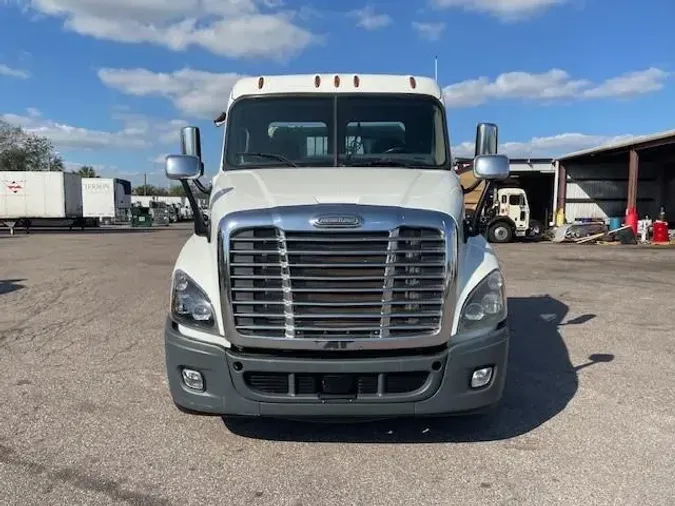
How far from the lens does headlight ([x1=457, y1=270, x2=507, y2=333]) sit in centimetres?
378

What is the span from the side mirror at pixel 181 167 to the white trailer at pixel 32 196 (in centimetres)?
3417

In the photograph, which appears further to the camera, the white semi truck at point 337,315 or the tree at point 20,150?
the tree at point 20,150

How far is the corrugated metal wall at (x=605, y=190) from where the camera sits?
36.7 m

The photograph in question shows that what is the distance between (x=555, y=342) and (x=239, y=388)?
4595 mm

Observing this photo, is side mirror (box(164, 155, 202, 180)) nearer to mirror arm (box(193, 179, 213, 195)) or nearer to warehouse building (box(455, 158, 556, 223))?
mirror arm (box(193, 179, 213, 195))

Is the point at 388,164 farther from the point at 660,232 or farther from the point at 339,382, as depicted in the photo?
the point at 660,232

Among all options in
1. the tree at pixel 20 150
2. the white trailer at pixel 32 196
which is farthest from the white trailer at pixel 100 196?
the tree at pixel 20 150

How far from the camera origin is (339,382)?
360 cm

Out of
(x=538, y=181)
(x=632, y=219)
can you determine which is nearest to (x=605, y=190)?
(x=538, y=181)

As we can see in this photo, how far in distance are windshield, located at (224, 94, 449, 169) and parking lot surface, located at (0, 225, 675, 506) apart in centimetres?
209

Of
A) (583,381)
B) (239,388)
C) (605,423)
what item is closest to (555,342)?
(583,381)

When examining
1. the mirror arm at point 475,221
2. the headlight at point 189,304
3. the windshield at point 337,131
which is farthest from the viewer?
the windshield at point 337,131

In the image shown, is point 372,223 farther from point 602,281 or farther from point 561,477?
point 602,281

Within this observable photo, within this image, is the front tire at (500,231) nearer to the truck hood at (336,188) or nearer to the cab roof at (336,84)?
the cab roof at (336,84)
